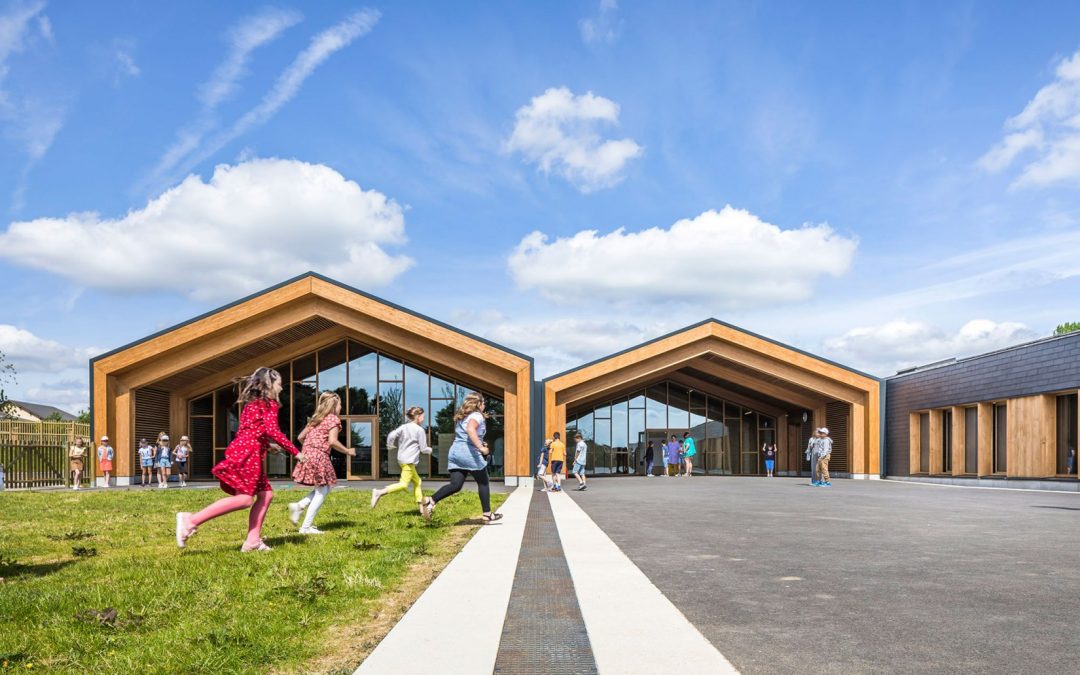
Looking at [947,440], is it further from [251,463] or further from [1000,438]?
[251,463]

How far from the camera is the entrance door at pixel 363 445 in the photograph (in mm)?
30047

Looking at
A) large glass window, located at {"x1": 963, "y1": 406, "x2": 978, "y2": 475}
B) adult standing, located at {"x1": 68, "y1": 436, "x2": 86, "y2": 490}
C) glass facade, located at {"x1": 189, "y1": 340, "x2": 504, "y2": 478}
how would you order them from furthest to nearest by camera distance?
glass facade, located at {"x1": 189, "y1": 340, "x2": 504, "y2": 478}
large glass window, located at {"x1": 963, "y1": 406, "x2": 978, "y2": 475}
adult standing, located at {"x1": 68, "y1": 436, "x2": 86, "y2": 490}

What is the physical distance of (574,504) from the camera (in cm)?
1580

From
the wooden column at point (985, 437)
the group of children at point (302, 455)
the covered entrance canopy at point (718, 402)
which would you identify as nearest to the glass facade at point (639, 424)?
the covered entrance canopy at point (718, 402)

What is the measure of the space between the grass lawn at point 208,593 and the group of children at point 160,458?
50.2 feet

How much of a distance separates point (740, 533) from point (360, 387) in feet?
70.8

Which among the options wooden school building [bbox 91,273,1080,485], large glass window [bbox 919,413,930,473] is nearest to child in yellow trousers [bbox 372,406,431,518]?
wooden school building [bbox 91,273,1080,485]

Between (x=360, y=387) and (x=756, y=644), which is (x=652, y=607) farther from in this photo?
(x=360, y=387)

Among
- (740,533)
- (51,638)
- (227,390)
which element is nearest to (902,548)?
(740,533)

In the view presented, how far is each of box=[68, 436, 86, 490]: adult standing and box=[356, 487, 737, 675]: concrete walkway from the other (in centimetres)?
2065

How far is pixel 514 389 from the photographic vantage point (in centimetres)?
2631

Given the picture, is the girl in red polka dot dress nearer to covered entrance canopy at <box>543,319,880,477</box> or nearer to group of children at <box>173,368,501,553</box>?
group of children at <box>173,368,501,553</box>

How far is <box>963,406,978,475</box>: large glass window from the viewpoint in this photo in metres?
27.5

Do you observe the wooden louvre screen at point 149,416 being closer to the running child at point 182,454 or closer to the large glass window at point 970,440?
the running child at point 182,454
